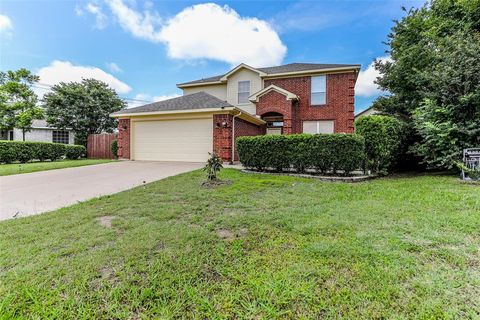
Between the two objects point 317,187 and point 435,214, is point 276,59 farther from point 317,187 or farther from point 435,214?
point 435,214

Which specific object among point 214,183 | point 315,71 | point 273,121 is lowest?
point 214,183

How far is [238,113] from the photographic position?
451 inches

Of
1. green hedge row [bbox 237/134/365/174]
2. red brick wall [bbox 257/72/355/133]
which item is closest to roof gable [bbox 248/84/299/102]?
red brick wall [bbox 257/72/355/133]

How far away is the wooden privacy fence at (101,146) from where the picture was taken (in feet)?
52.7

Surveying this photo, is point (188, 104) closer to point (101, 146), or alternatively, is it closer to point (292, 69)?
point (292, 69)

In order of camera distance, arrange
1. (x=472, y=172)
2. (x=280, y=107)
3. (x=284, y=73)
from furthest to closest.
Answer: (x=284, y=73) < (x=280, y=107) < (x=472, y=172)

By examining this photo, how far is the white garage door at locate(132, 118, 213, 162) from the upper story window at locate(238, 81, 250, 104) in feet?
17.3

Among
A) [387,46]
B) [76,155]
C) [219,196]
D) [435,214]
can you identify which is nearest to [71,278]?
[219,196]

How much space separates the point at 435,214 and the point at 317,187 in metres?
2.65

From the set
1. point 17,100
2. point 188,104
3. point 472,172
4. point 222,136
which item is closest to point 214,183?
point 222,136

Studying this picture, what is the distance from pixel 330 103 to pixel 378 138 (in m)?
7.17

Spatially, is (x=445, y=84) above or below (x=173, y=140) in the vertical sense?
above

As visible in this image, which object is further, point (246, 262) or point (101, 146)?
point (101, 146)

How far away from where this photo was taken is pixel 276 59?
19672mm
